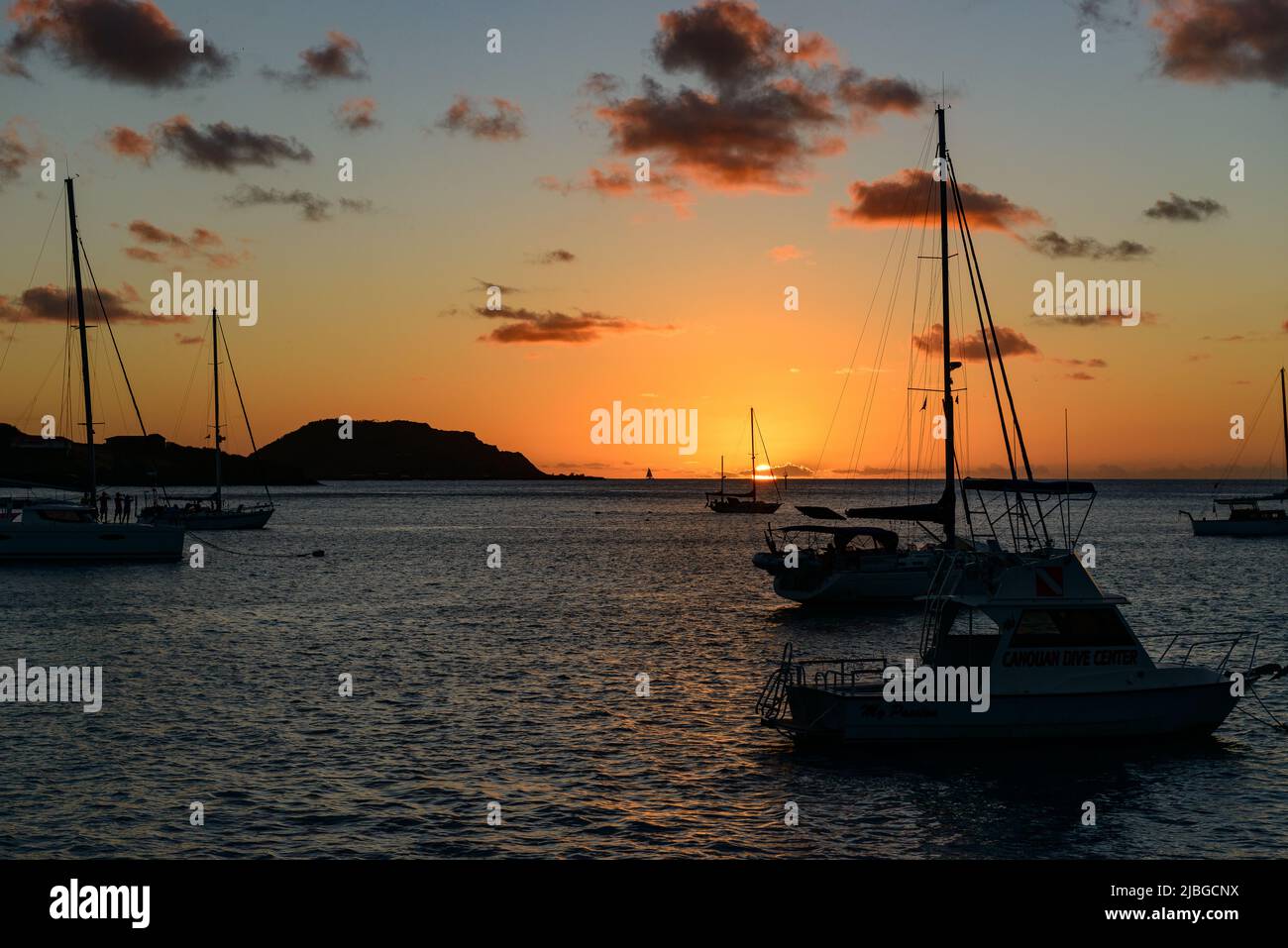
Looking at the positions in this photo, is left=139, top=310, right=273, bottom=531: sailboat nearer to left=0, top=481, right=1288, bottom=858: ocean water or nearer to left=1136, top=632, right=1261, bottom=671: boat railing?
left=0, top=481, right=1288, bottom=858: ocean water

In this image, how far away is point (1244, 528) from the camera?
412 ft

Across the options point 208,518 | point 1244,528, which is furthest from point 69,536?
point 1244,528

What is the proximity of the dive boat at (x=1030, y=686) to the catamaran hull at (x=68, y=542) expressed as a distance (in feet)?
212

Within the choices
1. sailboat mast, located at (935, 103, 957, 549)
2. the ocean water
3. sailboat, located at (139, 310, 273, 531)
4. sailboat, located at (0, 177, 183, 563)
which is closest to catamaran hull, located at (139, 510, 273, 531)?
sailboat, located at (139, 310, 273, 531)

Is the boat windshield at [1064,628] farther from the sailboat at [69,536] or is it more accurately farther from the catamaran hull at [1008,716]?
the sailboat at [69,536]

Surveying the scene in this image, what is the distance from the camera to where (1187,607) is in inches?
2279

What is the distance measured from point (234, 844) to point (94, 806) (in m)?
4.35

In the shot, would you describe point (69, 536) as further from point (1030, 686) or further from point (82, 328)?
point (1030, 686)

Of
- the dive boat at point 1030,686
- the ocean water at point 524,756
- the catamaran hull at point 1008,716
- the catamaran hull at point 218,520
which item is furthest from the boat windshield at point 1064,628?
the catamaran hull at point 218,520

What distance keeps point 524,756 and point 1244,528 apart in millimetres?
122620

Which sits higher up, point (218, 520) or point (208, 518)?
point (208, 518)

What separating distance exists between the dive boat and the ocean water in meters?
0.64

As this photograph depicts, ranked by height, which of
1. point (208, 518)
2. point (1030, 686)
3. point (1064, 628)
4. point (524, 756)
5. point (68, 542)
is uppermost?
point (1064, 628)
